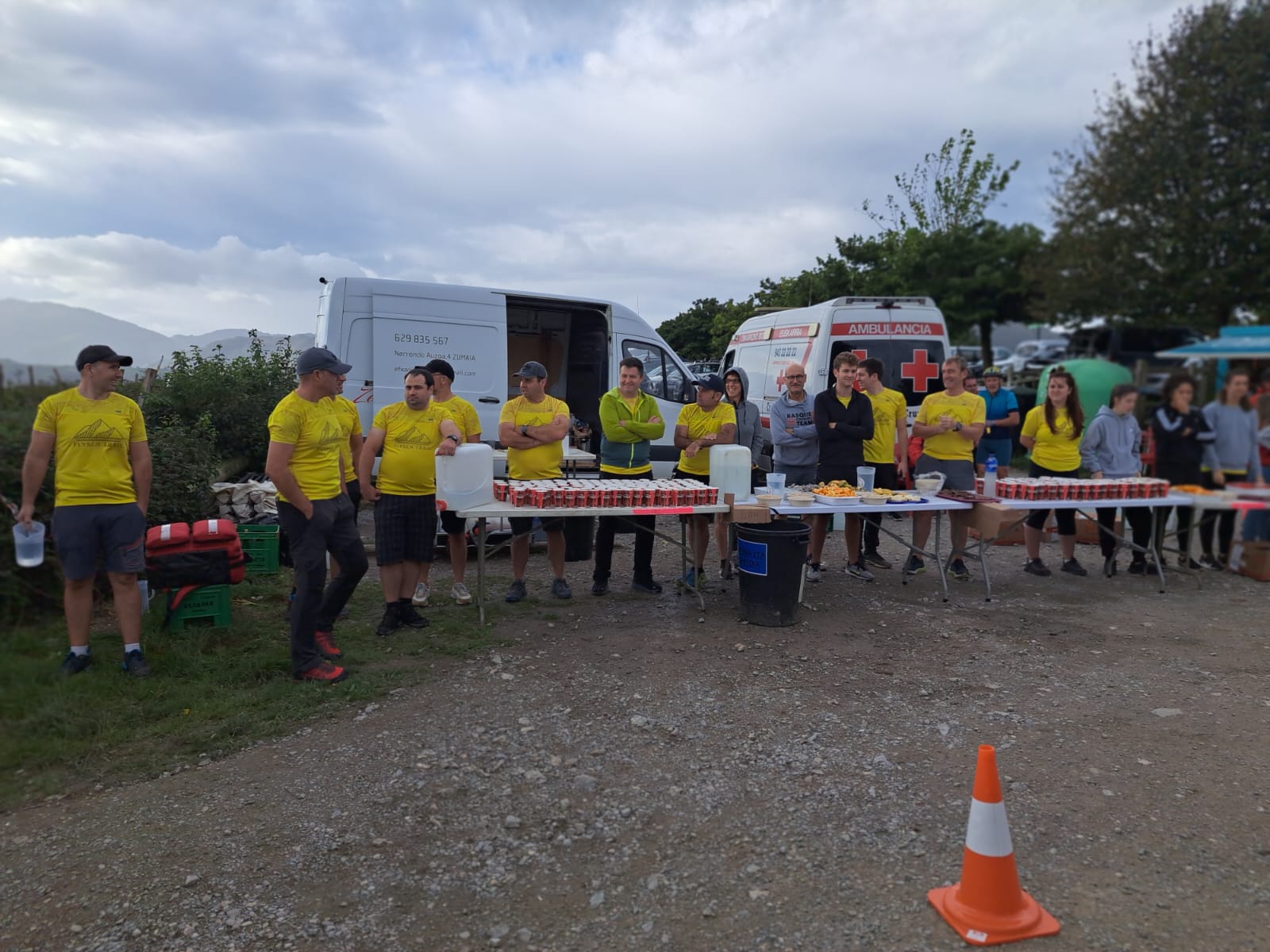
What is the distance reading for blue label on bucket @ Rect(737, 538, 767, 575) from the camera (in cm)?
563

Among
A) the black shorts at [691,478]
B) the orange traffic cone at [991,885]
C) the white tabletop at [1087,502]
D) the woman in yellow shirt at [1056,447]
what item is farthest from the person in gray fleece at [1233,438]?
the black shorts at [691,478]

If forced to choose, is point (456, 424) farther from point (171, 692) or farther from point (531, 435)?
point (171, 692)

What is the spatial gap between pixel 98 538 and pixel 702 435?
4041 millimetres

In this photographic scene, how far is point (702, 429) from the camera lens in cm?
645

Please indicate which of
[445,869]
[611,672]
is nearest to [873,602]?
[611,672]

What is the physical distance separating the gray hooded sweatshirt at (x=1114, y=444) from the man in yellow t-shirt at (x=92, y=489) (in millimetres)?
6753

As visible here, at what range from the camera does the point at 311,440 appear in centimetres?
450

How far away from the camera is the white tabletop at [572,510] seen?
5.35 m

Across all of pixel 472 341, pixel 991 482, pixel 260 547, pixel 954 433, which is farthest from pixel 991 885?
pixel 472 341

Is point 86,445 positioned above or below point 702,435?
below

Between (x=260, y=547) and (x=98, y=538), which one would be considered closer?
(x=98, y=538)

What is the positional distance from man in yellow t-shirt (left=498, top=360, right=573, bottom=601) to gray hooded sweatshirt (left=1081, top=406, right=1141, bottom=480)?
167 inches

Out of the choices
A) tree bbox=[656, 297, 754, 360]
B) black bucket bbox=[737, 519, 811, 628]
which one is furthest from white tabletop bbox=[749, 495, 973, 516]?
tree bbox=[656, 297, 754, 360]

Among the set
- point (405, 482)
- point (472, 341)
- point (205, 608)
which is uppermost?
point (472, 341)
